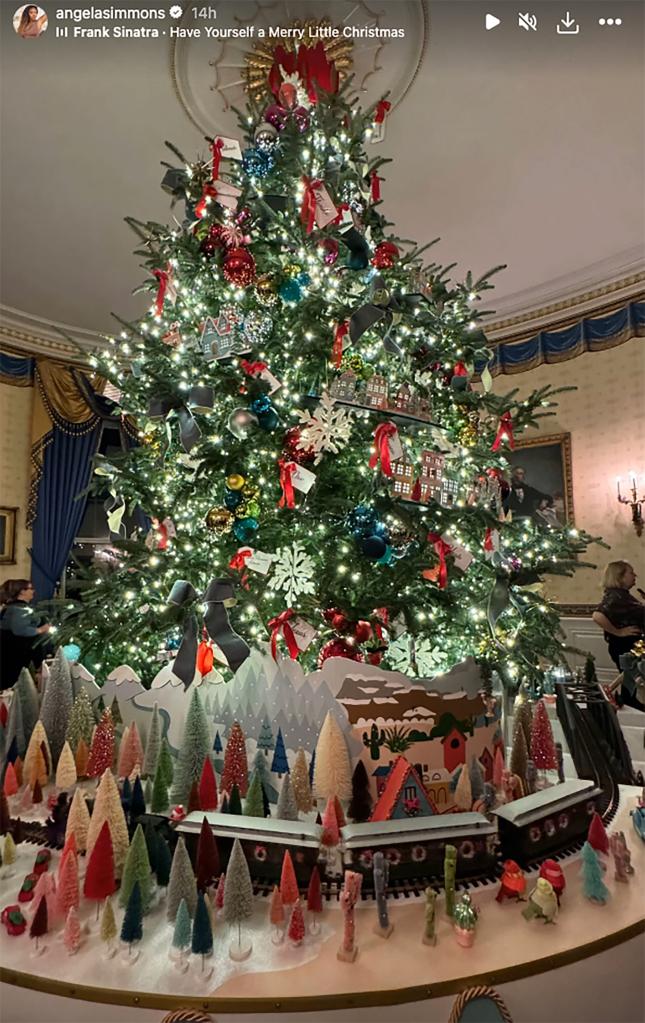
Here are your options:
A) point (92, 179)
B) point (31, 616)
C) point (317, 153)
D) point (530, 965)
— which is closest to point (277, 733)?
point (530, 965)

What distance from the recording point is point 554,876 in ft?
4.50

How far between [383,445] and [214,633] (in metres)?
0.77

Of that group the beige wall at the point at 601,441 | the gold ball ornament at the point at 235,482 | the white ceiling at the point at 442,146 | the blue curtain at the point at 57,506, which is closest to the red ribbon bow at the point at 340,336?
the gold ball ornament at the point at 235,482

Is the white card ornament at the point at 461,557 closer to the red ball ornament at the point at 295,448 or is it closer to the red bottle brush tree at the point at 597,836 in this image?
the red ball ornament at the point at 295,448

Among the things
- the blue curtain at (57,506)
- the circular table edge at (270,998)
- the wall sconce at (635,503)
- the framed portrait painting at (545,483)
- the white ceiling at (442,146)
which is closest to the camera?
the circular table edge at (270,998)

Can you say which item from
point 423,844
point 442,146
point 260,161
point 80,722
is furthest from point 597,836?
point 442,146

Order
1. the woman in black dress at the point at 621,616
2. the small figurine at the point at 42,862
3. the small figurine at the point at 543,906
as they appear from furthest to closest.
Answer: the woman in black dress at the point at 621,616, the small figurine at the point at 42,862, the small figurine at the point at 543,906

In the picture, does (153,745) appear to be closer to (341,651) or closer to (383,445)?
(341,651)

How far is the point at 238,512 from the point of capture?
1.80 m

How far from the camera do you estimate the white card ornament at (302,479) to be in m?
1.65

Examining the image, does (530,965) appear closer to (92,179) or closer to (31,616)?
(31,616)

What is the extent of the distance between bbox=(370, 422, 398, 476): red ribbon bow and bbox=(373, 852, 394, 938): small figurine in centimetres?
108

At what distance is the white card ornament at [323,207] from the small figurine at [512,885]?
206 cm

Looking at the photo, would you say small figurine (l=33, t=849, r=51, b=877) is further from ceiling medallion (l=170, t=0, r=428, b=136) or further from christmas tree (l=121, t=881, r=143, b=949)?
ceiling medallion (l=170, t=0, r=428, b=136)
